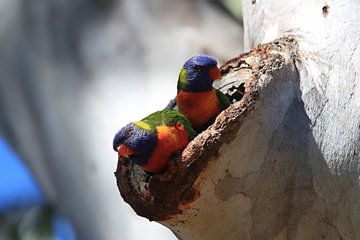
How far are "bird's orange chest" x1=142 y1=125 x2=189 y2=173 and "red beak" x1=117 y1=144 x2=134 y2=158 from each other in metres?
0.03

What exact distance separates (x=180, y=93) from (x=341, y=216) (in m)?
0.28

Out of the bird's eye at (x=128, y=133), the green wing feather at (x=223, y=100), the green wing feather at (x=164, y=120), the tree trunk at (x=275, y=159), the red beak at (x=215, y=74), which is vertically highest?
the red beak at (x=215, y=74)

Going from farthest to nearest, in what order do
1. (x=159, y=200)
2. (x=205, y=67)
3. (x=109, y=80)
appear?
(x=109, y=80), (x=205, y=67), (x=159, y=200)

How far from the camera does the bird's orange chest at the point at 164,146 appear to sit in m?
0.98

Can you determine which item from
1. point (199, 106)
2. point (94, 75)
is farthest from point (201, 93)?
point (94, 75)

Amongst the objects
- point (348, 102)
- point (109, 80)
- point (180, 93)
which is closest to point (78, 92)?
point (109, 80)

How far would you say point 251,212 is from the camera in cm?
102

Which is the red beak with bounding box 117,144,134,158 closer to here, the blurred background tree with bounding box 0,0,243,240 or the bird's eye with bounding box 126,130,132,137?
the bird's eye with bounding box 126,130,132,137

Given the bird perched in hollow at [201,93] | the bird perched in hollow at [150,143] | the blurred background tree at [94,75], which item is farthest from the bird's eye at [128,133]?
the blurred background tree at [94,75]

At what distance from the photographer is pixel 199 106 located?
1.09 metres

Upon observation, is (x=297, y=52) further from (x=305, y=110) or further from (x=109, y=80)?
(x=109, y=80)

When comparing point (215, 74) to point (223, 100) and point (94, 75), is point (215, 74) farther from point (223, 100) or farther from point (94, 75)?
point (94, 75)

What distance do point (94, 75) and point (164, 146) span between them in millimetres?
964

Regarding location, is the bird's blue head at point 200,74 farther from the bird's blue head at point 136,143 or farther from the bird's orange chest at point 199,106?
the bird's blue head at point 136,143
